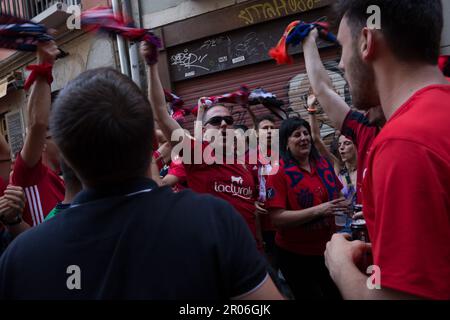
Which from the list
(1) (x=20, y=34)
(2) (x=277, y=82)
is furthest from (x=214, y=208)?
(2) (x=277, y=82)

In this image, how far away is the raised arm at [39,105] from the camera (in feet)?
7.45

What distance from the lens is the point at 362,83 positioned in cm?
147

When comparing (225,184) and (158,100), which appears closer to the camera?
(158,100)

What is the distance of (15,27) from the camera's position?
2.19m

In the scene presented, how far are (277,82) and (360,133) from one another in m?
5.48

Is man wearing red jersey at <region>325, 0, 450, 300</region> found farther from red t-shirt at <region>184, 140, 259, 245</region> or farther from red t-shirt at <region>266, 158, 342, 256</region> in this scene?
red t-shirt at <region>266, 158, 342, 256</region>

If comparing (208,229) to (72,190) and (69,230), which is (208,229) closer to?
(69,230)

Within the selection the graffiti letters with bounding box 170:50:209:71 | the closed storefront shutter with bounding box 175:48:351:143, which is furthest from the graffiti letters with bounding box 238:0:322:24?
the graffiti letters with bounding box 170:50:209:71

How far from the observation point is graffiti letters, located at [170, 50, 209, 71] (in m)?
8.05

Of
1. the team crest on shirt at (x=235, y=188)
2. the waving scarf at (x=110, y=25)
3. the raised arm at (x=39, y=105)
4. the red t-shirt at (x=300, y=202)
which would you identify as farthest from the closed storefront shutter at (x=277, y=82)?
the raised arm at (x=39, y=105)

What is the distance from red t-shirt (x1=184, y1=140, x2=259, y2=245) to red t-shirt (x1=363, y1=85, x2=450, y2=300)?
2229 mm

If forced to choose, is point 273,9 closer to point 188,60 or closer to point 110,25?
point 188,60

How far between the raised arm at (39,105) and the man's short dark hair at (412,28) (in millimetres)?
1689

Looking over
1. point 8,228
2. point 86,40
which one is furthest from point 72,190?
point 86,40
